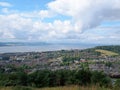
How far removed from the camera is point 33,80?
15.2 metres

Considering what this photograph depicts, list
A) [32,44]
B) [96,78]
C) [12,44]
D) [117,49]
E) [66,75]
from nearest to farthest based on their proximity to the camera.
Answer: [96,78] < [66,75] < [117,49] < [12,44] < [32,44]

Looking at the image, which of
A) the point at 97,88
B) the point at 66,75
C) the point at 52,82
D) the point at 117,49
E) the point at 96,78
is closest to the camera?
the point at 97,88

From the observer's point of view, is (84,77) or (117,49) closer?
(84,77)

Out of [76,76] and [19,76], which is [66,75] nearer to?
[76,76]

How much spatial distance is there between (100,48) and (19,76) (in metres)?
66.3

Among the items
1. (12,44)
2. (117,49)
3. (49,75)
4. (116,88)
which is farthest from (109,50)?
(116,88)

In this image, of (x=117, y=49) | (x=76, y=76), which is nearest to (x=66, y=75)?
(x=76, y=76)

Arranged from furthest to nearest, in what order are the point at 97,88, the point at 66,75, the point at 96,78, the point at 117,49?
the point at 117,49 < the point at 66,75 < the point at 96,78 < the point at 97,88

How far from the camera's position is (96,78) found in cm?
1372

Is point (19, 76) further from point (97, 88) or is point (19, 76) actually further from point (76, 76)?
point (97, 88)

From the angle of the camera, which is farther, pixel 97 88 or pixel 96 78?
pixel 96 78

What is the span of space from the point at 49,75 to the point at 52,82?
1485 millimetres

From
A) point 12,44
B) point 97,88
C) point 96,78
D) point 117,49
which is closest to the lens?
point 97,88

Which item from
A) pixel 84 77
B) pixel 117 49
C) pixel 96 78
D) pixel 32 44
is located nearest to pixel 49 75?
pixel 84 77
